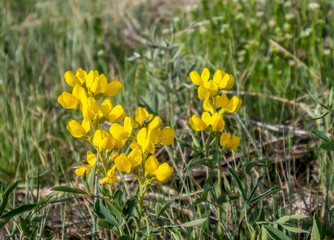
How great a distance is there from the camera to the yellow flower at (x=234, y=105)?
4.26ft

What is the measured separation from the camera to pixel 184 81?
2416mm

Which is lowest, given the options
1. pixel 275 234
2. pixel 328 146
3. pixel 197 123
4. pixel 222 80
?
pixel 275 234

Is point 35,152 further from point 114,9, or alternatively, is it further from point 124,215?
point 114,9

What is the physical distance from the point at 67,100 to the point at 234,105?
46cm

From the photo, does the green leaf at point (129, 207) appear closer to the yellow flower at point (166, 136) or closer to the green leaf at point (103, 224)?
the green leaf at point (103, 224)

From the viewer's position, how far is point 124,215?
121 cm

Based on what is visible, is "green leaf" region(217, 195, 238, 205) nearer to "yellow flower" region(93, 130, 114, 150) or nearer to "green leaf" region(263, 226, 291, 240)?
"green leaf" region(263, 226, 291, 240)

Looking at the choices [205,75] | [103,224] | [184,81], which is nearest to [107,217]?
[103,224]

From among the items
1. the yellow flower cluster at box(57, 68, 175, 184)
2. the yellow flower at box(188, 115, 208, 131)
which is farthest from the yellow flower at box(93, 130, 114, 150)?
the yellow flower at box(188, 115, 208, 131)

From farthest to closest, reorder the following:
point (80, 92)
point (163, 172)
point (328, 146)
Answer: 1. point (328, 146)
2. point (80, 92)
3. point (163, 172)

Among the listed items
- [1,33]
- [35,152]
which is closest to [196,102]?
[35,152]

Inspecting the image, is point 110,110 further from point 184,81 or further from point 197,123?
point 184,81

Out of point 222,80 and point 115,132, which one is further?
point 222,80

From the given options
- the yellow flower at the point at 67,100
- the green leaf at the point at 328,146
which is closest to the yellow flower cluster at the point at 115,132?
the yellow flower at the point at 67,100
